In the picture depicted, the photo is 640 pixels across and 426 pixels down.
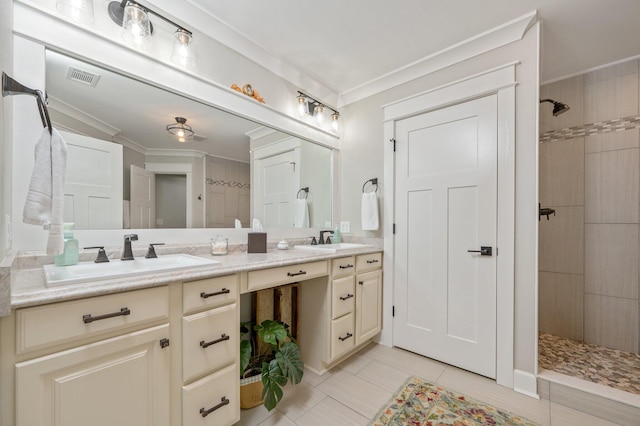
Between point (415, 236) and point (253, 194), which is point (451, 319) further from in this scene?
point (253, 194)

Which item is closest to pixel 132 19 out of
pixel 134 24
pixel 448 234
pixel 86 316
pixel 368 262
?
pixel 134 24

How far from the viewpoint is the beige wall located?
2098 millimetres

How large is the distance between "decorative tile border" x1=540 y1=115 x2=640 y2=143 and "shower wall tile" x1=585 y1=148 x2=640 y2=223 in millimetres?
192

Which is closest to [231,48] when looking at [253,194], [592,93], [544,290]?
[253,194]

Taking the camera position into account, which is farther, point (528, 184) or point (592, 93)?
point (592, 93)

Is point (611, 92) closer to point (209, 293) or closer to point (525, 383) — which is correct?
point (525, 383)

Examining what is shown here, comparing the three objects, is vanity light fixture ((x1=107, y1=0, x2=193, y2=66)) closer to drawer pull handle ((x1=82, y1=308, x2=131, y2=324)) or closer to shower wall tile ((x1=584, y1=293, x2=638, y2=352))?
drawer pull handle ((x1=82, y1=308, x2=131, y2=324))

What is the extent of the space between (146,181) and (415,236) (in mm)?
2023

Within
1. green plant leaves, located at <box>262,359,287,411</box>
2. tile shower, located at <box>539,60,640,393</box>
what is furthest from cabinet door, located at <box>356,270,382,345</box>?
tile shower, located at <box>539,60,640,393</box>

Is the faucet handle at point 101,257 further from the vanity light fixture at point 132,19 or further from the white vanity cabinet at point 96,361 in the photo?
the vanity light fixture at point 132,19

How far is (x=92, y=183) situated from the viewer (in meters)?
1.35

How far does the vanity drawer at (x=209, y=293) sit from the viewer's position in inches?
43.8

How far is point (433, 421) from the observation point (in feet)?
4.76

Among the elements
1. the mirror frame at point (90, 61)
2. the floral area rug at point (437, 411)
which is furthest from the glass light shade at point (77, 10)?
the floral area rug at point (437, 411)
